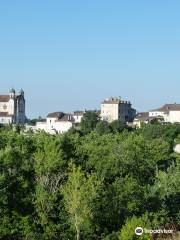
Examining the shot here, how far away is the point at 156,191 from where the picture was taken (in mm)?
32594

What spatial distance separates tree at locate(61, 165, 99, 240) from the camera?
27.7 m

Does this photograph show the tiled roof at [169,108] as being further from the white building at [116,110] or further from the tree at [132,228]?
the tree at [132,228]

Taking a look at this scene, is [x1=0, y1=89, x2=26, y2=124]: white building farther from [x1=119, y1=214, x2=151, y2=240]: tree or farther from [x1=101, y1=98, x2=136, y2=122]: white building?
[x1=119, y1=214, x2=151, y2=240]: tree

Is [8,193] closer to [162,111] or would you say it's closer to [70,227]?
[70,227]

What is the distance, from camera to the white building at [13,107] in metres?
162

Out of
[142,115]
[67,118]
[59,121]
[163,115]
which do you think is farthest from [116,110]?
[59,121]

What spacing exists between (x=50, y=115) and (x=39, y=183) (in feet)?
424

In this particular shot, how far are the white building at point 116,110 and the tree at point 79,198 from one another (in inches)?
4873

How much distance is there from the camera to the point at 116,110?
154 meters

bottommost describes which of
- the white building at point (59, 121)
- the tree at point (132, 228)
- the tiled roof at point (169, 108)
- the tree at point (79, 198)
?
the tree at point (132, 228)

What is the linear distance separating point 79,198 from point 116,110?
417 ft

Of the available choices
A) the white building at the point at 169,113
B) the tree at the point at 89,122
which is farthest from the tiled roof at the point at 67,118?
the tree at the point at 89,122

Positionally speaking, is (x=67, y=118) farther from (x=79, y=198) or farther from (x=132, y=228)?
(x=132, y=228)

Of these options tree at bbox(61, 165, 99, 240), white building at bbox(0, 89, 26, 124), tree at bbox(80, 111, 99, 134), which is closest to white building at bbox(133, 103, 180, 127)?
tree at bbox(80, 111, 99, 134)
